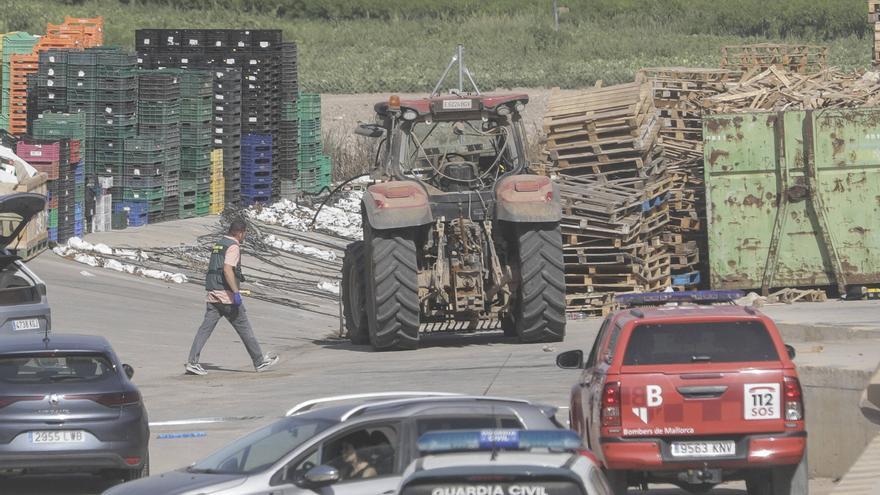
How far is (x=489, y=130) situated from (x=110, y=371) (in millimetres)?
9350

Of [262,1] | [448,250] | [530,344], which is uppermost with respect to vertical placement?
[262,1]

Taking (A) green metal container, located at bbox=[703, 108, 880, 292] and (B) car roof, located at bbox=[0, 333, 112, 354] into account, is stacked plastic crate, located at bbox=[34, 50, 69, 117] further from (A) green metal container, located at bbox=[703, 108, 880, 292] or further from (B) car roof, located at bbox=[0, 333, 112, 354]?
(B) car roof, located at bbox=[0, 333, 112, 354]

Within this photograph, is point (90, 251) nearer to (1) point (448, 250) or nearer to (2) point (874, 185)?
(1) point (448, 250)

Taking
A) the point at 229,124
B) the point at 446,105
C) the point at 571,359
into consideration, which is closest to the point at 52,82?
the point at 229,124

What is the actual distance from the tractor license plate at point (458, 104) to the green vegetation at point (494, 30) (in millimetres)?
45726

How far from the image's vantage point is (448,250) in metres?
20.0

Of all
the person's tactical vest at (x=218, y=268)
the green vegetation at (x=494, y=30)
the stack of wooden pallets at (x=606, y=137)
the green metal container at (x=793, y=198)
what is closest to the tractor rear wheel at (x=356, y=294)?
the person's tactical vest at (x=218, y=268)

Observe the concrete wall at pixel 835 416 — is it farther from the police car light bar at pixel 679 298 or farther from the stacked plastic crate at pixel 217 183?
the stacked plastic crate at pixel 217 183

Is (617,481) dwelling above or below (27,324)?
below

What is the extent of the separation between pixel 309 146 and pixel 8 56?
9.14 m

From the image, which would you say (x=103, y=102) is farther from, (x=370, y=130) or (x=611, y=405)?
(x=611, y=405)

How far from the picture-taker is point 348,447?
8539 mm

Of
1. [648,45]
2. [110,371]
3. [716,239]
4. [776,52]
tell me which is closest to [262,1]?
[648,45]

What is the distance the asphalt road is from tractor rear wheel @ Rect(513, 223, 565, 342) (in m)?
0.41
